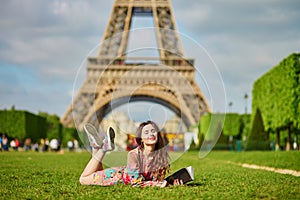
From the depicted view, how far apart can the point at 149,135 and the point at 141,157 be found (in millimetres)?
282

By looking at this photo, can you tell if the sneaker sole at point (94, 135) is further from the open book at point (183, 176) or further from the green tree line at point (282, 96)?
the green tree line at point (282, 96)

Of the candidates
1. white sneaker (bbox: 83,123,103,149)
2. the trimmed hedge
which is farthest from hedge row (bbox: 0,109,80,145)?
white sneaker (bbox: 83,123,103,149)

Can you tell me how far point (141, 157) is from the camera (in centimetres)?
605

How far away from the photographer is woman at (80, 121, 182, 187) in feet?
19.8

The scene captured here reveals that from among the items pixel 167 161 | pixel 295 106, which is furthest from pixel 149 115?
pixel 295 106

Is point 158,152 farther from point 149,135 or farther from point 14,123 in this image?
point 14,123

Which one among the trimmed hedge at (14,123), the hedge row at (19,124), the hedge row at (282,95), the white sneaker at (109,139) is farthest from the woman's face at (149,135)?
the trimmed hedge at (14,123)

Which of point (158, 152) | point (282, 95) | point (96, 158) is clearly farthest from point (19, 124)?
point (158, 152)

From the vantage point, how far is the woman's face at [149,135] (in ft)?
19.8

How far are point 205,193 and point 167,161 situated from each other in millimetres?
772

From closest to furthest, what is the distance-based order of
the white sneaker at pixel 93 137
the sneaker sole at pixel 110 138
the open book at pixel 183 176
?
1. the sneaker sole at pixel 110 138
2. the white sneaker at pixel 93 137
3. the open book at pixel 183 176

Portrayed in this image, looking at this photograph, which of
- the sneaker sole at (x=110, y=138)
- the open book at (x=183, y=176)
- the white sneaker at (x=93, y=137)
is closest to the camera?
the sneaker sole at (x=110, y=138)

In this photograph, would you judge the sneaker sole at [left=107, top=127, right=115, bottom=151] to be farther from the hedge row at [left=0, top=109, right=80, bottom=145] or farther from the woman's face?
the hedge row at [left=0, top=109, right=80, bottom=145]

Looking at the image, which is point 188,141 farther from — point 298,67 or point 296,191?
point 298,67
